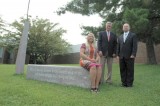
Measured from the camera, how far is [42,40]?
36.4 m

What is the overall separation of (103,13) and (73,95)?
1181 cm

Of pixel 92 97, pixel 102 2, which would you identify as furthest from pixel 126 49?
pixel 102 2

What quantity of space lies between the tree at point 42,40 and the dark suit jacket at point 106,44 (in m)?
26.7

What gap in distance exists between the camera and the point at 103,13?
18812 millimetres

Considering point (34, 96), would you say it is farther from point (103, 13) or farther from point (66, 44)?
point (66, 44)

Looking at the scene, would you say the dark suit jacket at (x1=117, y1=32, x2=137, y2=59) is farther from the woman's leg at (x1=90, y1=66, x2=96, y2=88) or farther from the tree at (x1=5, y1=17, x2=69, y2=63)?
the tree at (x1=5, y1=17, x2=69, y2=63)

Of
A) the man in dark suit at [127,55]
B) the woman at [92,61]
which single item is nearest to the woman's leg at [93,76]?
the woman at [92,61]

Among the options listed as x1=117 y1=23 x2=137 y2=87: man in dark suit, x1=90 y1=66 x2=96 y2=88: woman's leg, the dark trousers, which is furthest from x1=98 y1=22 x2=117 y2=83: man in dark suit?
x1=90 y1=66 x2=96 y2=88: woman's leg

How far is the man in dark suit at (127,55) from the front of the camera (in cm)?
915

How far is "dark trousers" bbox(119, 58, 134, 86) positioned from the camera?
9156 mm

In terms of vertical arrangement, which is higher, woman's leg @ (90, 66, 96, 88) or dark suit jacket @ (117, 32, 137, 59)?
dark suit jacket @ (117, 32, 137, 59)

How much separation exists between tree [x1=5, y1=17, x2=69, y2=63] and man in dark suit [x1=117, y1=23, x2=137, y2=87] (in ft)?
88.9

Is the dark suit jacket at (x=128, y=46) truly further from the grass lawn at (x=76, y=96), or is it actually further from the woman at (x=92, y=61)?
the grass lawn at (x=76, y=96)

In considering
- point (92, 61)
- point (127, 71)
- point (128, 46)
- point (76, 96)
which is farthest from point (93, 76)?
point (128, 46)
